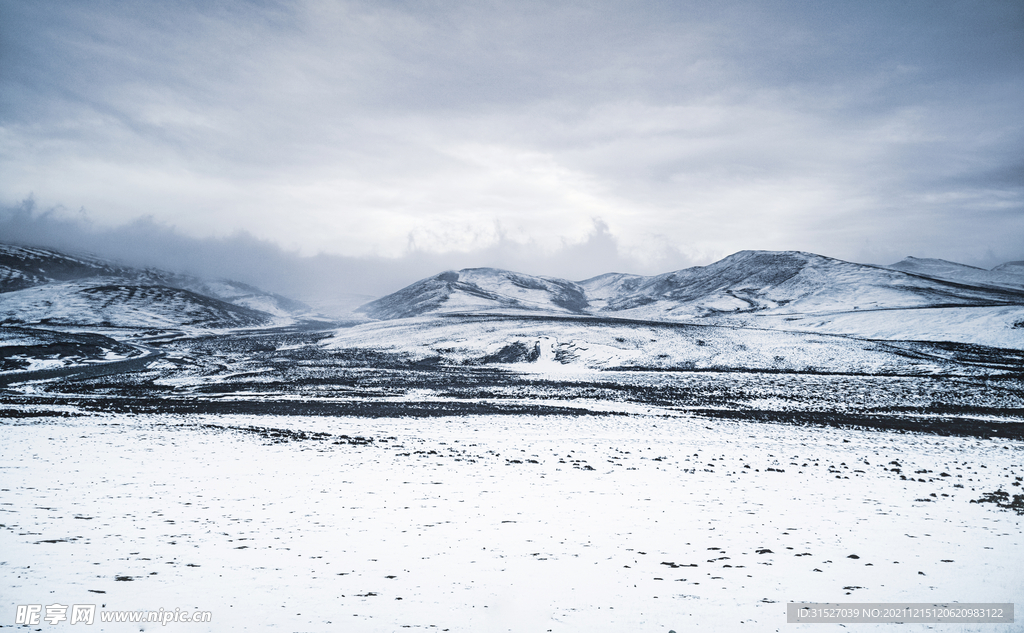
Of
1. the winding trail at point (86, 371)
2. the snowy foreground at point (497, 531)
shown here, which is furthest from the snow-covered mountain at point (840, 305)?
the winding trail at point (86, 371)

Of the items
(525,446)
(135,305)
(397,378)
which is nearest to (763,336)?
(397,378)

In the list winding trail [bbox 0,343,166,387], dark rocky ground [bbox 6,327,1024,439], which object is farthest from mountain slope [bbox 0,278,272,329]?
dark rocky ground [bbox 6,327,1024,439]

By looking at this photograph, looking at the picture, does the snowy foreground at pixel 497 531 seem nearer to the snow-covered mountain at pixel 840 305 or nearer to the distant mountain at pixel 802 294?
the snow-covered mountain at pixel 840 305

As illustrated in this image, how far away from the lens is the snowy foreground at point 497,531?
7.64m

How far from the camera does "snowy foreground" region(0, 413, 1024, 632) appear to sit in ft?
25.1

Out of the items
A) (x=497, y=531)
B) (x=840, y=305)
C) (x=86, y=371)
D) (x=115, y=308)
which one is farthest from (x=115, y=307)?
(x=840, y=305)

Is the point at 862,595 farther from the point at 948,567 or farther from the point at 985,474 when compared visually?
the point at 985,474

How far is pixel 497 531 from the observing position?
10.9m

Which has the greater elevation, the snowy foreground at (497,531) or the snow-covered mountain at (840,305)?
the snow-covered mountain at (840,305)

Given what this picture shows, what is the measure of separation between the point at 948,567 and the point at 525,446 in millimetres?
13503

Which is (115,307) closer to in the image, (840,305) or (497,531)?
(497,531)

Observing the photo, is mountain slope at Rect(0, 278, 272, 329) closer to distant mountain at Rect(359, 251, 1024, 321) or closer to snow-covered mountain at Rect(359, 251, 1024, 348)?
distant mountain at Rect(359, 251, 1024, 321)

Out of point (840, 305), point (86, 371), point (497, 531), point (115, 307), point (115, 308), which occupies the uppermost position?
point (840, 305)

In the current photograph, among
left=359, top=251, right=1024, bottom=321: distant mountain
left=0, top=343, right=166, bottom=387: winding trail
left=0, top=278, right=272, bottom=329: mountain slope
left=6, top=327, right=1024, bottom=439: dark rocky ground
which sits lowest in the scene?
left=0, top=343, right=166, bottom=387: winding trail
